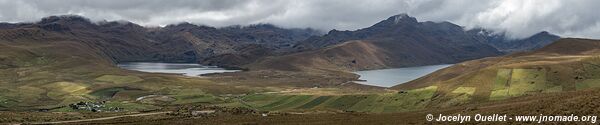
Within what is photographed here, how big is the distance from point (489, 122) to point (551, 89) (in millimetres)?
157673

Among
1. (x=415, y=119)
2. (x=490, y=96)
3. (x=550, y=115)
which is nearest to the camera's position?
(x=550, y=115)

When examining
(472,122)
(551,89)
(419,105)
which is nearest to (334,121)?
(472,122)

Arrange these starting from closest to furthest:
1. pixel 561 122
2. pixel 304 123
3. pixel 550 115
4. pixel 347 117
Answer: pixel 561 122
pixel 550 115
pixel 304 123
pixel 347 117

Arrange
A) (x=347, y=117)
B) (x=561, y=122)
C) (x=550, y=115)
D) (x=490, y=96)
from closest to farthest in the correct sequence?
1. (x=561, y=122)
2. (x=550, y=115)
3. (x=347, y=117)
4. (x=490, y=96)

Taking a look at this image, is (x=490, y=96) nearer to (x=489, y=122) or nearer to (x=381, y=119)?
(x=381, y=119)

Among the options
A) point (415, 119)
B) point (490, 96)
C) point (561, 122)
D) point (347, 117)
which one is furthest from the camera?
point (490, 96)

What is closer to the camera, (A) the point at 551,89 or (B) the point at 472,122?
(B) the point at 472,122

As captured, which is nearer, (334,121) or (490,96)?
(334,121)

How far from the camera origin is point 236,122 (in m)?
77.6

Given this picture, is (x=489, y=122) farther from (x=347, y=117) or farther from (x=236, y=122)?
(x=236, y=122)

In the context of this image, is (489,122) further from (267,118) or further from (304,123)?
(267,118)

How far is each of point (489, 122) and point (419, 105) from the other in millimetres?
136511

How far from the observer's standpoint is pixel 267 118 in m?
81.9

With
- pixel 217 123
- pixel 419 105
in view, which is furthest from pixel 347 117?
pixel 419 105
